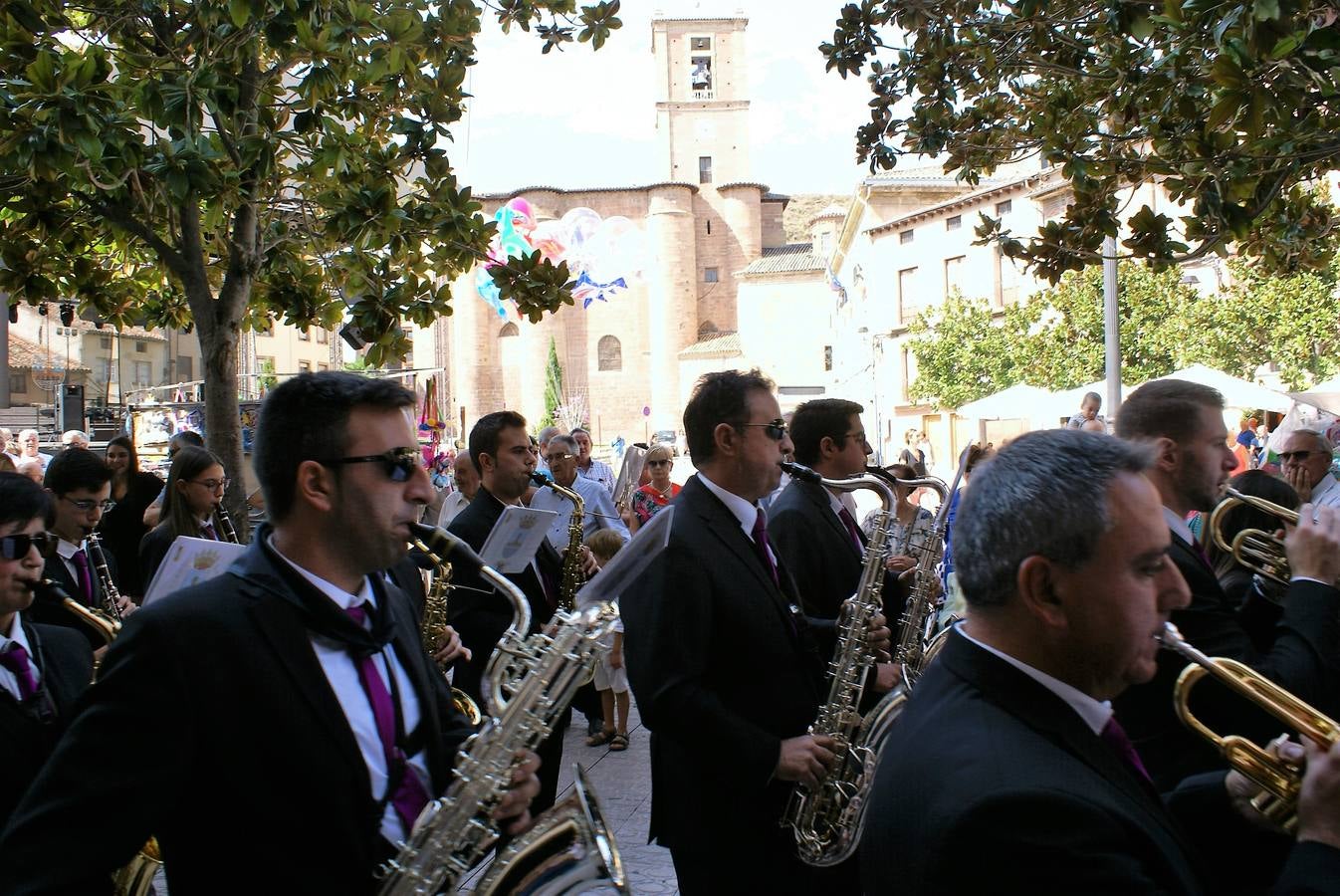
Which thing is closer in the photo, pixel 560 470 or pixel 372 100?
pixel 372 100

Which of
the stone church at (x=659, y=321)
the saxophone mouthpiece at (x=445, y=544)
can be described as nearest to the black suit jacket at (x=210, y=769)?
the saxophone mouthpiece at (x=445, y=544)

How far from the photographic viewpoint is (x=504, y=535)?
4.93 meters

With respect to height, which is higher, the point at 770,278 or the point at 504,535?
the point at 770,278

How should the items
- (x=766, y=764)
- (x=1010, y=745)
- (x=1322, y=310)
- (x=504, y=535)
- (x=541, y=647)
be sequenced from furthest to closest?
1. (x=1322, y=310)
2. (x=504, y=535)
3. (x=766, y=764)
4. (x=541, y=647)
5. (x=1010, y=745)

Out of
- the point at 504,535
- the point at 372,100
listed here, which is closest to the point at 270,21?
the point at 372,100

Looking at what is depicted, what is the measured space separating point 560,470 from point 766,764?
6018 mm

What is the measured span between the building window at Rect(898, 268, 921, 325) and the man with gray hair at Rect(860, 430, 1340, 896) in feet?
150

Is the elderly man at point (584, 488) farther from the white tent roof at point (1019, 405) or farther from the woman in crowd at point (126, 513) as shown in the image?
the white tent roof at point (1019, 405)

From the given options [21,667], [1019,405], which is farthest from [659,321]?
[21,667]

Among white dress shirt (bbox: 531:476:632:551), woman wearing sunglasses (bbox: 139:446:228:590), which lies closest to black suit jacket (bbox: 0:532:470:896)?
woman wearing sunglasses (bbox: 139:446:228:590)

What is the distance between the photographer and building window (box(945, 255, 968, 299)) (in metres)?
43.4

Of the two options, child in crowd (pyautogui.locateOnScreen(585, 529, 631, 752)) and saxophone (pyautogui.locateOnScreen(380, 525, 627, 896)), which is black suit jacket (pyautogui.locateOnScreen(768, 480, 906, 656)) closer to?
saxophone (pyautogui.locateOnScreen(380, 525, 627, 896))

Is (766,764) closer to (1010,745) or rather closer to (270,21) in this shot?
(1010,745)

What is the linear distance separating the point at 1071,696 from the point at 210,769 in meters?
1.48
